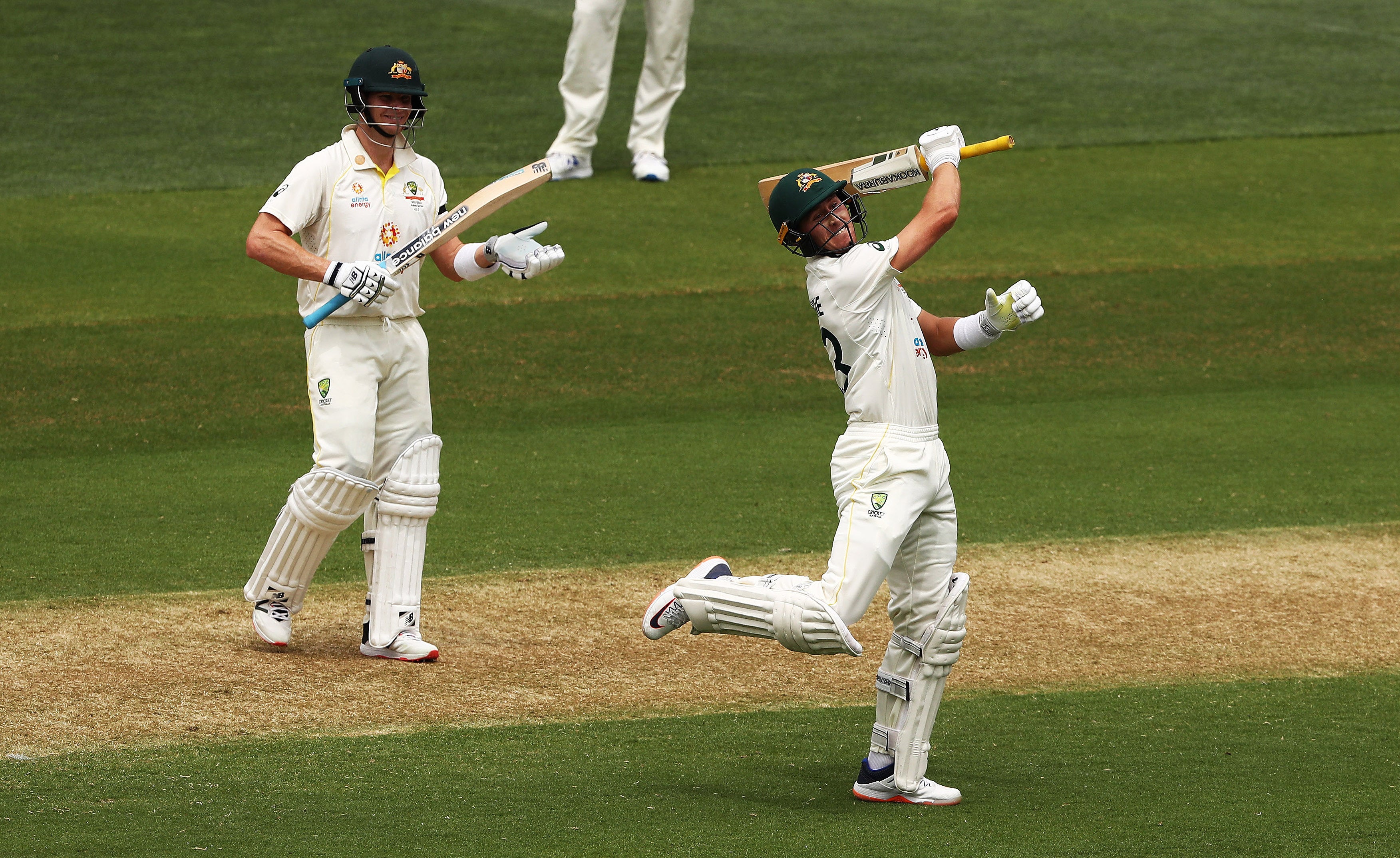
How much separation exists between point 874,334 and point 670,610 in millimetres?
1095

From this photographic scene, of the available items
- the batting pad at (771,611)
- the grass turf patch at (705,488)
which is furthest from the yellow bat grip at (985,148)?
the grass turf patch at (705,488)

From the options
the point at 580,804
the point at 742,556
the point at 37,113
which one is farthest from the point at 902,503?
the point at 37,113

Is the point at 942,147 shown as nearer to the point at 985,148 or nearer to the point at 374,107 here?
the point at 985,148

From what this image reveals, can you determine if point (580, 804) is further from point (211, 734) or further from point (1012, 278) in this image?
point (1012, 278)

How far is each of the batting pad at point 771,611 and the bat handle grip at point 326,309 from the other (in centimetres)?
213

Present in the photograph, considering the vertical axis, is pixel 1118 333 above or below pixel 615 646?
above

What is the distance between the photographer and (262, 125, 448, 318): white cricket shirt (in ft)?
21.2

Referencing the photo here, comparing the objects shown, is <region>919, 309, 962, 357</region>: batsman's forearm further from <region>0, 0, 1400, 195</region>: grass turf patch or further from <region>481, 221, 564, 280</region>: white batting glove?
<region>0, 0, 1400, 195</region>: grass turf patch

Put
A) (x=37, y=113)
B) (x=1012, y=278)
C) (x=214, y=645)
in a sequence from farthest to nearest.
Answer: (x=37, y=113)
(x=1012, y=278)
(x=214, y=645)

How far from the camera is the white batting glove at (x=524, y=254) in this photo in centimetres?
657

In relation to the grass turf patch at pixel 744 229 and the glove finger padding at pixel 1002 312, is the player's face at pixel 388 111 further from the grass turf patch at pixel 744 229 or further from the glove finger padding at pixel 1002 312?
the grass turf patch at pixel 744 229

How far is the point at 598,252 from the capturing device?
13.8 metres

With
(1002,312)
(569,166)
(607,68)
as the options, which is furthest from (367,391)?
(569,166)

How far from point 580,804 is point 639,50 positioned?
15.4 meters
